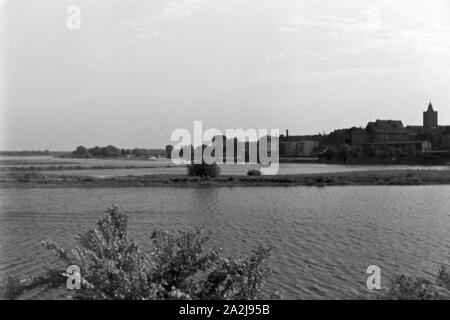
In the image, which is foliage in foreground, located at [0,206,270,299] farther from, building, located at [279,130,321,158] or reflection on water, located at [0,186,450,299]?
building, located at [279,130,321,158]

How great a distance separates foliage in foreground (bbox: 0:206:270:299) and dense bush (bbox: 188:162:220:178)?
132 ft

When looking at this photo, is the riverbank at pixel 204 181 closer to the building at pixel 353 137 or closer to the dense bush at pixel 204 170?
the dense bush at pixel 204 170

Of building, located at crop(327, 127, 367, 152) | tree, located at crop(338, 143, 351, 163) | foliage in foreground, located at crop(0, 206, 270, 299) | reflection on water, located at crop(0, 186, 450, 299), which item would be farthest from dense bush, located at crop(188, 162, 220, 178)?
building, located at crop(327, 127, 367, 152)

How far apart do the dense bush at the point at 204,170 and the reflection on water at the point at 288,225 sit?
30.3 feet

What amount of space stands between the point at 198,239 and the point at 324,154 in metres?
91.2

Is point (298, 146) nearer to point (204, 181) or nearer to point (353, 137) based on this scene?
point (353, 137)

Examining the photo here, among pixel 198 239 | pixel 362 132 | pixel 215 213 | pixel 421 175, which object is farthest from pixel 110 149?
pixel 198 239

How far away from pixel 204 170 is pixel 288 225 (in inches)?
1080

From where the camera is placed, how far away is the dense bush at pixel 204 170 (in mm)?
46719

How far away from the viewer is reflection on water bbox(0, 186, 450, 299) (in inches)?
489

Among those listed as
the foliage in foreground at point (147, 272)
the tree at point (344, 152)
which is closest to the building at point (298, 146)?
the tree at point (344, 152)

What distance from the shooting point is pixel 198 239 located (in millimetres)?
6133

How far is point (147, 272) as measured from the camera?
5918 mm
